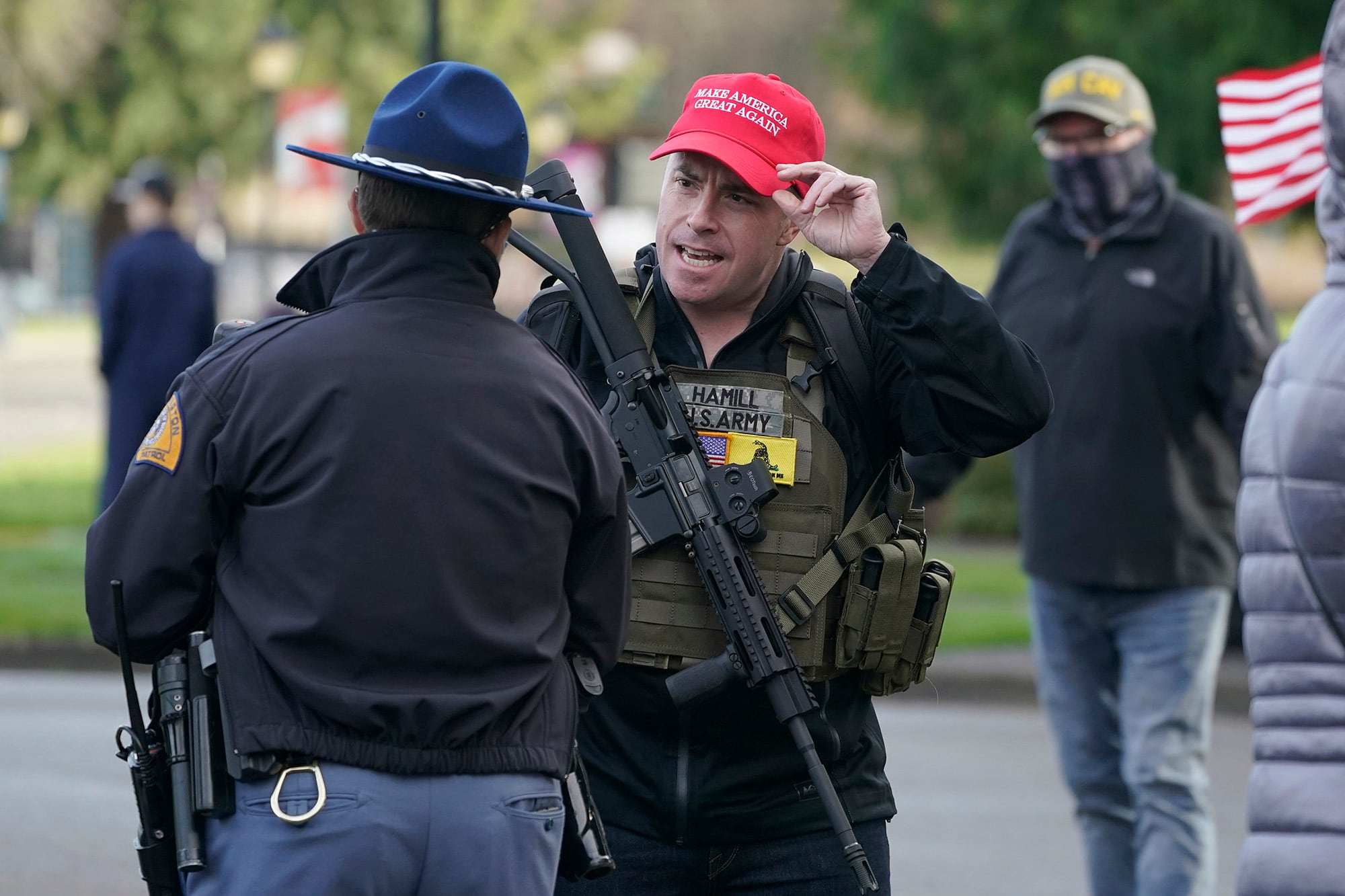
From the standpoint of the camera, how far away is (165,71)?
30562 millimetres

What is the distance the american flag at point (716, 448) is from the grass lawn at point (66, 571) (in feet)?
22.2

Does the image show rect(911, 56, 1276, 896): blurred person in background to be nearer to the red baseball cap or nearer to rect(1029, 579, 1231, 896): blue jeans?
rect(1029, 579, 1231, 896): blue jeans

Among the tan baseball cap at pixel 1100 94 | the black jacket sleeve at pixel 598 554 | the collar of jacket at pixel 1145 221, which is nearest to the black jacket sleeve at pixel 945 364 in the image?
the black jacket sleeve at pixel 598 554

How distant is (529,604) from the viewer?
2617mm

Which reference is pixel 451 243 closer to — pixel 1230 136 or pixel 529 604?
pixel 529 604

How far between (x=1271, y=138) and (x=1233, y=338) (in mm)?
1300

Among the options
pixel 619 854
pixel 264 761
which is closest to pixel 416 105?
pixel 264 761

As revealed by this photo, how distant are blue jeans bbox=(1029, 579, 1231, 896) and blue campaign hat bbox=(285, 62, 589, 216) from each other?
9.44ft

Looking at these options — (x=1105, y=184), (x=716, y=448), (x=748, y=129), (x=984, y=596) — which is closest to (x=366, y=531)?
(x=716, y=448)

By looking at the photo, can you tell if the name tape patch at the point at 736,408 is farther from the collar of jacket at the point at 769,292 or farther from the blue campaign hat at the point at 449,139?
the blue campaign hat at the point at 449,139

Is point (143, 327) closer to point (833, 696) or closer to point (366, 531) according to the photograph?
point (833, 696)

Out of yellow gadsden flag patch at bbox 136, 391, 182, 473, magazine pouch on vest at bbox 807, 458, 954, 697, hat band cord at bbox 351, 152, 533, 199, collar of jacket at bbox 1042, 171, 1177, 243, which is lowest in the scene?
magazine pouch on vest at bbox 807, 458, 954, 697

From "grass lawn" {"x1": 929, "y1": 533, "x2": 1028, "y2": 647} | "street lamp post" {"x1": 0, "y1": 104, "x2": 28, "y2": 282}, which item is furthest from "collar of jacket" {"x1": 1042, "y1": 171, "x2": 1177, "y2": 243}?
"street lamp post" {"x1": 0, "y1": 104, "x2": 28, "y2": 282}

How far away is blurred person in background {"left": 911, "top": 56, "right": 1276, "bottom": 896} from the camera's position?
197 inches
